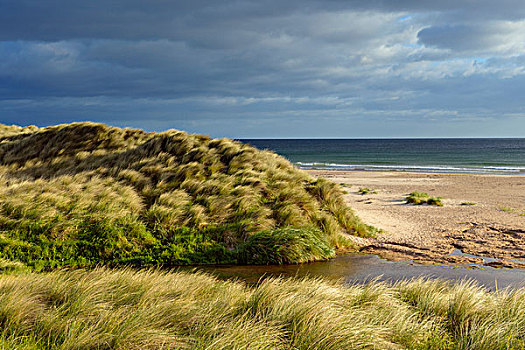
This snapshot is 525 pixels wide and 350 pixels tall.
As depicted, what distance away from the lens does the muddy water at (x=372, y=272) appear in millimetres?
7352

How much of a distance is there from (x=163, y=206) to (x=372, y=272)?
18.1 ft

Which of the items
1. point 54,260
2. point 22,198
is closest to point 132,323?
point 54,260

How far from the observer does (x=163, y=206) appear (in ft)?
34.0

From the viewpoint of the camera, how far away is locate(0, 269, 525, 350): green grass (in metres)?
3.89

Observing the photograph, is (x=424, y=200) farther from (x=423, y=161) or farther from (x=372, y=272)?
(x=423, y=161)

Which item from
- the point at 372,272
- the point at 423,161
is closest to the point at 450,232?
the point at 372,272

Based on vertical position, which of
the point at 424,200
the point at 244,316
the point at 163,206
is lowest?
the point at 424,200

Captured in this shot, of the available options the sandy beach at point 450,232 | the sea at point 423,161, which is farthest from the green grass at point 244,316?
the sea at point 423,161

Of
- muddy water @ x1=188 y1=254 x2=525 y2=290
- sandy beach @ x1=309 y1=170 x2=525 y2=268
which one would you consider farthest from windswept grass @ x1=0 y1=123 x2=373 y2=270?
sandy beach @ x1=309 y1=170 x2=525 y2=268

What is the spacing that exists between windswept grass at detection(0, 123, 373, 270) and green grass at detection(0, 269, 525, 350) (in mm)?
3350

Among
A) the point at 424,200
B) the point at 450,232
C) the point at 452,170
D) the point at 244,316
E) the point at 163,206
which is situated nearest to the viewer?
the point at 244,316

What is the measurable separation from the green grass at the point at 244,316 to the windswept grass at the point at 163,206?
132 inches

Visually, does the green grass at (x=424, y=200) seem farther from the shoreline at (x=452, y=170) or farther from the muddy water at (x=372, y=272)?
the shoreline at (x=452, y=170)

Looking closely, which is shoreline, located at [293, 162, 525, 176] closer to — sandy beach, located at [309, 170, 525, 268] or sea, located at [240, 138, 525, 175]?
sea, located at [240, 138, 525, 175]
